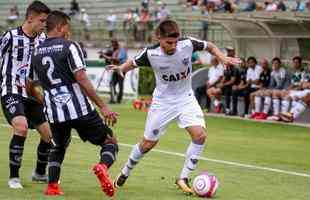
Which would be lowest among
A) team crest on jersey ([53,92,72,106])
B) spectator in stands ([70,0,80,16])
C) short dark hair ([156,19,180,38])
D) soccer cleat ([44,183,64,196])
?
spectator in stands ([70,0,80,16])

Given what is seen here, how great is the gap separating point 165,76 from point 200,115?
2.08ft

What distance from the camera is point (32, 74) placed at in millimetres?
9945

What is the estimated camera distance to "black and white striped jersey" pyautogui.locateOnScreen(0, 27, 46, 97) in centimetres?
977

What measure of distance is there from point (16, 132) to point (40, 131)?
557 mm

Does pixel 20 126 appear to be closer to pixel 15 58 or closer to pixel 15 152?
pixel 15 152

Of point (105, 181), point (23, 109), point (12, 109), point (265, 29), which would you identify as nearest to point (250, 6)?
point (265, 29)

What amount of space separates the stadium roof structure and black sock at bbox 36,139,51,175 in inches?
510

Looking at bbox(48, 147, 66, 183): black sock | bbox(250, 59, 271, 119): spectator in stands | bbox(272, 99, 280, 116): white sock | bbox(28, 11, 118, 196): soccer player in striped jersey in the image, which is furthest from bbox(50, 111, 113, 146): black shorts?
bbox(250, 59, 271, 119): spectator in stands

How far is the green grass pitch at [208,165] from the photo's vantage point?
31.3 ft

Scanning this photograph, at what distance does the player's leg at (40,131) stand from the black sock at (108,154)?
4.03ft

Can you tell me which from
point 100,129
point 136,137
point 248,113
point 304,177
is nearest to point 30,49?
point 100,129

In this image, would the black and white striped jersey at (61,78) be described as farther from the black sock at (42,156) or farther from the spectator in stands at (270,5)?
the spectator in stands at (270,5)

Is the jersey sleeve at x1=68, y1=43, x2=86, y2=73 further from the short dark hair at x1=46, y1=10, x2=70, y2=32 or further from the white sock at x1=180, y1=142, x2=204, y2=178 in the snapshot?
the white sock at x1=180, y1=142, x2=204, y2=178

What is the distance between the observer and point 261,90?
22.6 meters
